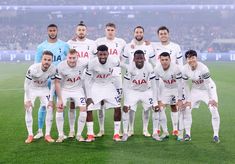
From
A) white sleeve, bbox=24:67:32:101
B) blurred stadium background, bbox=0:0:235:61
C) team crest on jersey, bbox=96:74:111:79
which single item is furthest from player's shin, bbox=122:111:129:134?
blurred stadium background, bbox=0:0:235:61

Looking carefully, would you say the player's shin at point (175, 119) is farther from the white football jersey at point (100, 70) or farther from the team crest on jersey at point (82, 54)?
the team crest on jersey at point (82, 54)

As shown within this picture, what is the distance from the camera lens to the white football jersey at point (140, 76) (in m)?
7.81

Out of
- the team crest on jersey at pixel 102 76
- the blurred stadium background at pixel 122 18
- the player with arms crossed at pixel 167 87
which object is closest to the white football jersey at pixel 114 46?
the team crest on jersey at pixel 102 76

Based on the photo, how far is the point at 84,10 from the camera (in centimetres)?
4675

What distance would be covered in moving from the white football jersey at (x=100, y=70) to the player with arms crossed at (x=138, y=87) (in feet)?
1.12

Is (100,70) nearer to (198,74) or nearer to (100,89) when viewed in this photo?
(100,89)

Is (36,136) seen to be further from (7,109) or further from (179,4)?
(179,4)

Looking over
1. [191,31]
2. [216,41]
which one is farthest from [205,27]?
[216,41]

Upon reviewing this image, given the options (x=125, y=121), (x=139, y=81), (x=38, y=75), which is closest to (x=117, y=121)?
(x=125, y=121)

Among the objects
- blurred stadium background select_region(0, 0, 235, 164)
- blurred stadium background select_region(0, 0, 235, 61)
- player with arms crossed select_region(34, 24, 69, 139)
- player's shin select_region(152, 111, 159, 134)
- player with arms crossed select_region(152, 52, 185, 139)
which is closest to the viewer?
blurred stadium background select_region(0, 0, 235, 164)

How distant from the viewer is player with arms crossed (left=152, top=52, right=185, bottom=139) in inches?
306

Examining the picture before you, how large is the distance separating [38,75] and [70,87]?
64 centimetres

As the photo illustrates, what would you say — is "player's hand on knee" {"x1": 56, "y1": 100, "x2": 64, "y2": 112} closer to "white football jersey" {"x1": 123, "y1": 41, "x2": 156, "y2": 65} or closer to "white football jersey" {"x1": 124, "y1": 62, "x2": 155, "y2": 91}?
"white football jersey" {"x1": 124, "y1": 62, "x2": 155, "y2": 91}

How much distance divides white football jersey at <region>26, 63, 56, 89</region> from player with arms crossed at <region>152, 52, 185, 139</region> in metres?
1.99
